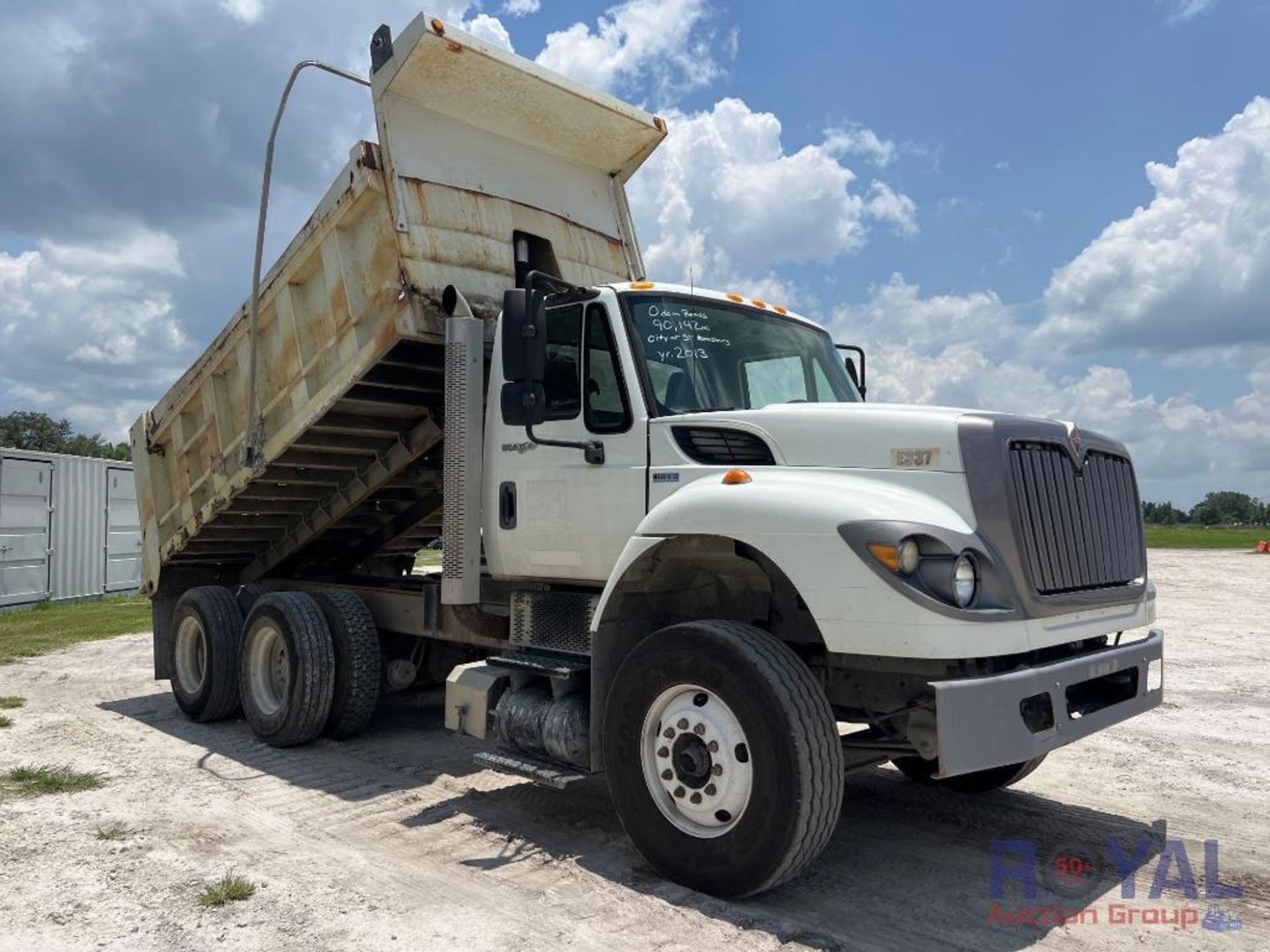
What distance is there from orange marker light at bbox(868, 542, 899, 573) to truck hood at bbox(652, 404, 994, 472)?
0.50 meters

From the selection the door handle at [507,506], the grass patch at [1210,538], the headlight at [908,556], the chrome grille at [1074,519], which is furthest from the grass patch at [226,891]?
the grass patch at [1210,538]

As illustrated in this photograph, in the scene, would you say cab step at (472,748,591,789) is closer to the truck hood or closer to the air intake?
the air intake

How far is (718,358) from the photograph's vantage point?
207 inches

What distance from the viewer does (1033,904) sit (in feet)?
13.6

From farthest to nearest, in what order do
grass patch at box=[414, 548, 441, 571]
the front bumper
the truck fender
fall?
grass patch at box=[414, 548, 441, 571], the truck fender, the front bumper

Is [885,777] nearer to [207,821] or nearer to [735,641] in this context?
[735,641]

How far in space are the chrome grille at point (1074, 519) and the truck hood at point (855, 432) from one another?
0.30 m

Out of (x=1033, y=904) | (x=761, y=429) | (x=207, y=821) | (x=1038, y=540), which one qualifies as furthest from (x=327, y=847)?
(x=1038, y=540)

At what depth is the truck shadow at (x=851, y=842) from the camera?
4.00 meters

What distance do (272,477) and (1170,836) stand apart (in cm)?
605

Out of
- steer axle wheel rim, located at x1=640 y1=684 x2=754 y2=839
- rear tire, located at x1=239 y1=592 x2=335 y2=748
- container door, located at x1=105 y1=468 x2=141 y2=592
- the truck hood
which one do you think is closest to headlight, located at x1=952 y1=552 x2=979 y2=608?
the truck hood

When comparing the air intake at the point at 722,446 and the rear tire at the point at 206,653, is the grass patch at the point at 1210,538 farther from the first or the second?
the air intake at the point at 722,446

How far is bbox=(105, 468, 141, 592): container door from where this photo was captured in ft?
65.8

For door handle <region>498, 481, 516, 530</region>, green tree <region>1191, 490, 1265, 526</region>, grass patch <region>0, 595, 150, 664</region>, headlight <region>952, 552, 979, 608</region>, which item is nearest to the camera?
headlight <region>952, 552, 979, 608</region>
